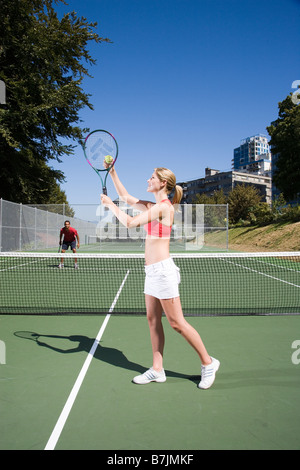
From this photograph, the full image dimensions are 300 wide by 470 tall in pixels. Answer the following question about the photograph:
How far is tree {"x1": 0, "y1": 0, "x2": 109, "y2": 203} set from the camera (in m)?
17.9

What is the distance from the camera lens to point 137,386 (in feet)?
10.2

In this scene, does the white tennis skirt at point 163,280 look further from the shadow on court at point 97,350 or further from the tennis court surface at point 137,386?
the shadow on court at point 97,350

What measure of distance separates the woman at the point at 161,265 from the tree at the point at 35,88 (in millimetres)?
15520

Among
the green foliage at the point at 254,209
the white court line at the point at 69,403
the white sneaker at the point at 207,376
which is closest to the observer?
the white court line at the point at 69,403

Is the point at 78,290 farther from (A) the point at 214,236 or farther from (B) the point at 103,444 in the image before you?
(A) the point at 214,236

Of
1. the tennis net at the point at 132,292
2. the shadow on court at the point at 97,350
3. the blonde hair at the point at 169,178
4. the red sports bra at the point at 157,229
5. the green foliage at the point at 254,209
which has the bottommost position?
the shadow on court at the point at 97,350

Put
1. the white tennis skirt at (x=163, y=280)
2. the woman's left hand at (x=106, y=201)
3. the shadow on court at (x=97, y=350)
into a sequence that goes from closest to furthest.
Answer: the woman's left hand at (x=106, y=201), the white tennis skirt at (x=163, y=280), the shadow on court at (x=97, y=350)

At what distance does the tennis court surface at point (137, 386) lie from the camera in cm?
233

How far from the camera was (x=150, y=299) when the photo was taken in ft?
10.0

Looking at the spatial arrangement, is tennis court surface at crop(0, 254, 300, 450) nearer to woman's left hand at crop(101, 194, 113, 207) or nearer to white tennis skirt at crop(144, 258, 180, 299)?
white tennis skirt at crop(144, 258, 180, 299)

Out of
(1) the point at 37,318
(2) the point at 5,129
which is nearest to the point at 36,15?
(2) the point at 5,129

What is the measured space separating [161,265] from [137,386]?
3.45 ft

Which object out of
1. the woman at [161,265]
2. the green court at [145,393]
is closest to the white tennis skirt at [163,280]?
the woman at [161,265]
